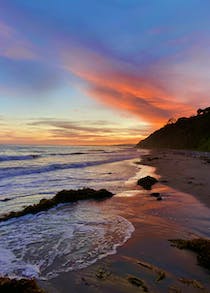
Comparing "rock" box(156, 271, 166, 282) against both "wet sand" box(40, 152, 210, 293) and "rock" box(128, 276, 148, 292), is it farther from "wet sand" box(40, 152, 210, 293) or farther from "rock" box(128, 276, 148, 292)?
"rock" box(128, 276, 148, 292)

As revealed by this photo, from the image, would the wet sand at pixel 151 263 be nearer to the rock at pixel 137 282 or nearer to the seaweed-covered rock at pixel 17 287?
the rock at pixel 137 282

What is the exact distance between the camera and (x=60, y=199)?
10953 millimetres

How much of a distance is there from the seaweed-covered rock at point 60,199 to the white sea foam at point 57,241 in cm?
33

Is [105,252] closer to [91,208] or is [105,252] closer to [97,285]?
[97,285]

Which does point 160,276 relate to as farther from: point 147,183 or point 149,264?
point 147,183

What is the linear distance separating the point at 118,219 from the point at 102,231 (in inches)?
49.9

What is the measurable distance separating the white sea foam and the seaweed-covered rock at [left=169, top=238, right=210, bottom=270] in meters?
1.16

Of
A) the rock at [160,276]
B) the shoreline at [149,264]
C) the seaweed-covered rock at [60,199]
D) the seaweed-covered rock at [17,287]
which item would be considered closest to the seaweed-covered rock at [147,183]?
the seaweed-covered rock at [60,199]

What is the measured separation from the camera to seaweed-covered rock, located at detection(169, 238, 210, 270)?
5.14 meters

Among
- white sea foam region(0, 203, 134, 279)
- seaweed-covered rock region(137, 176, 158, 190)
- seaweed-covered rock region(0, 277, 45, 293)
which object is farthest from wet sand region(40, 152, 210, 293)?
seaweed-covered rock region(137, 176, 158, 190)

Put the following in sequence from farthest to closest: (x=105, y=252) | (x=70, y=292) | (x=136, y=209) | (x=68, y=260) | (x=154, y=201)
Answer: (x=154, y=201), (x=136, y=209), (x=105, y=252), (x=68, y=260), (x=70, y=292)

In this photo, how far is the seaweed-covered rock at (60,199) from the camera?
9047 mm

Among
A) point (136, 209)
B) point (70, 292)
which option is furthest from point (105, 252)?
point (136, 209)

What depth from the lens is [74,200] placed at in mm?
11336
